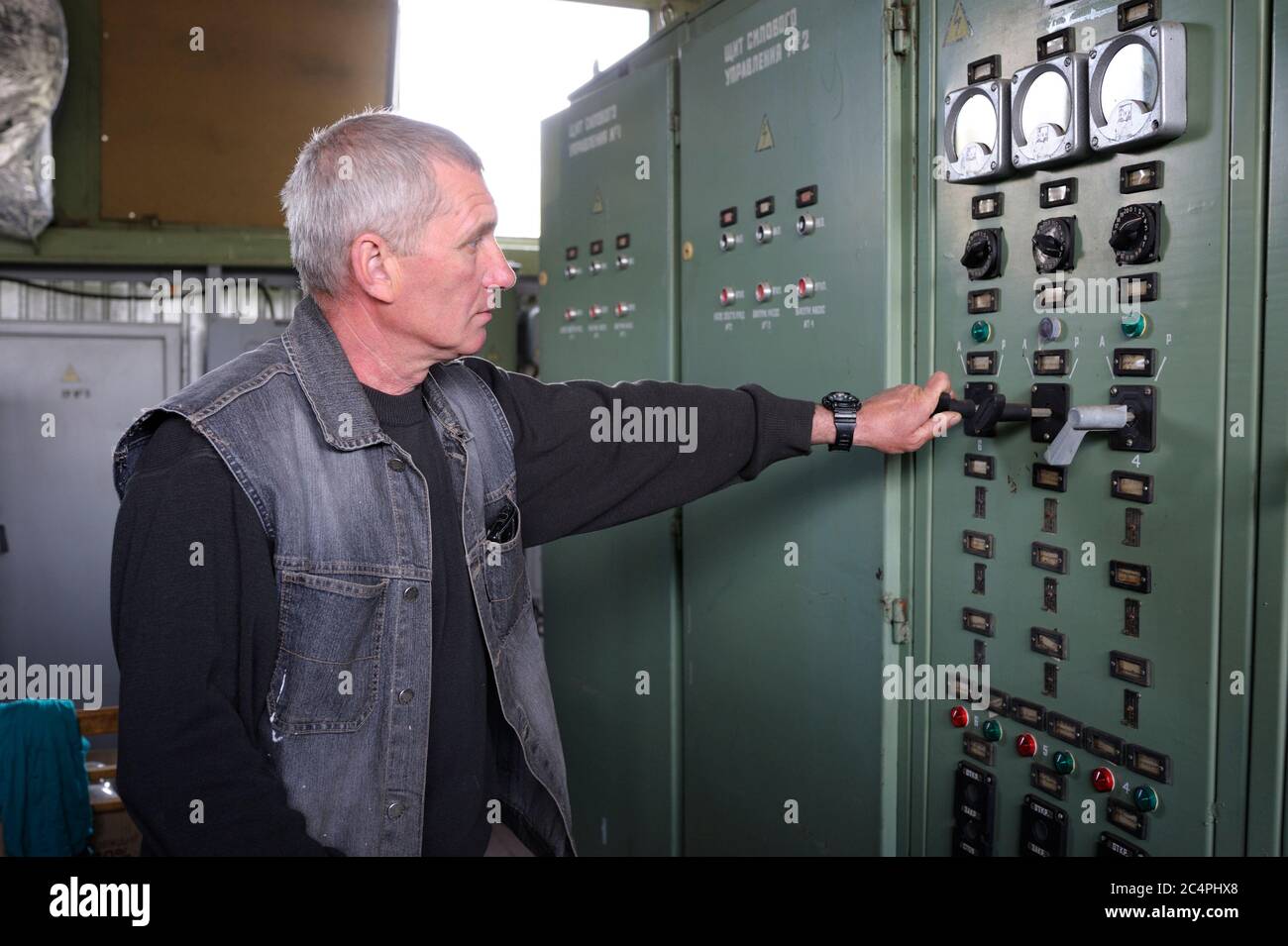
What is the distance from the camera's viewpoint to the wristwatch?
6.20ft

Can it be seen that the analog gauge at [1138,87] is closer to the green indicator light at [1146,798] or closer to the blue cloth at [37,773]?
the green indicator light at [1146,798]

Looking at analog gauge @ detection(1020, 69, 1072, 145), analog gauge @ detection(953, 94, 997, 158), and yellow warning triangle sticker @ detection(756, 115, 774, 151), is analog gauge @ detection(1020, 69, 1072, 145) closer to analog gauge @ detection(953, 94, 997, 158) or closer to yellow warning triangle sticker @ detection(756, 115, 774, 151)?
analog gauge @ detection(953, 94, 997, 158)

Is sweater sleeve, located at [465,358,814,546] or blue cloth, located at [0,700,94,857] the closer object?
sweater sleeve, located at [465,358,814,546]

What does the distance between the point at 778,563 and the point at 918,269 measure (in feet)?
2.28

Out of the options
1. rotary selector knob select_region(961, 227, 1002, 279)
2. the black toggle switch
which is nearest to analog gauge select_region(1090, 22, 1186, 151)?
rotary selector knob select_region(961, 227, 1002, 279)

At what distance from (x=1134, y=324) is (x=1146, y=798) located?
663mm

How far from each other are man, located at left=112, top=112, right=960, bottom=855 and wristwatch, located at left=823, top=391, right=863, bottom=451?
0.08 m

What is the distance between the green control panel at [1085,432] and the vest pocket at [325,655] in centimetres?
96

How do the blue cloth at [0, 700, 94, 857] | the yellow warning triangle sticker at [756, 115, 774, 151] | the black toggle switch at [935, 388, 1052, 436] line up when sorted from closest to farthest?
the black toggle switch at [935, 388, 1052, 436], the yellow warning triangle sticker at [756, 115, 774, 151], the blue cloth at [0, 700, 94, 857]

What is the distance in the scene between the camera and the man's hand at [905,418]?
182 cm

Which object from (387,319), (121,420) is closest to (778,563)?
(387,319)

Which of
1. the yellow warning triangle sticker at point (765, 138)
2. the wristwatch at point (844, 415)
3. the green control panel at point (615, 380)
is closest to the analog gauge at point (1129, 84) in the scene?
the wristwatch at point (844, 415)

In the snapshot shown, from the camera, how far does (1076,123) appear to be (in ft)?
5.15

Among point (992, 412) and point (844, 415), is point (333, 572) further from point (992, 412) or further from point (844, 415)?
point (992, 412)
